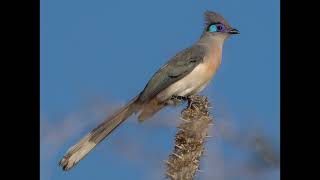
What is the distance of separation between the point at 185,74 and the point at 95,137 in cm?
207

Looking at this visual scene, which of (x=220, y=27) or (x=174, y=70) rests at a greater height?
(x=220, y=27)

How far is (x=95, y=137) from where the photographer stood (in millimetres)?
5246

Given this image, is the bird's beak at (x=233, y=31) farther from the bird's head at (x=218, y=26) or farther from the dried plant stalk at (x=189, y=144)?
the dried plant stalk at (x=189, y=144)

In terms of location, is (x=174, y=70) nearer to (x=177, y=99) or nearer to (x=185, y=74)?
(x=185, y=74)

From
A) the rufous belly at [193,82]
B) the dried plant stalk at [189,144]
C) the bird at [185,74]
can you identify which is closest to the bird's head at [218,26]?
the bird at [185,74]

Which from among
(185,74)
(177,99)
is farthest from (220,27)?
(177,99)

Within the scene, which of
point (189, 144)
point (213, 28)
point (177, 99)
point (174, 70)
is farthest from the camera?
point (213, 28)
